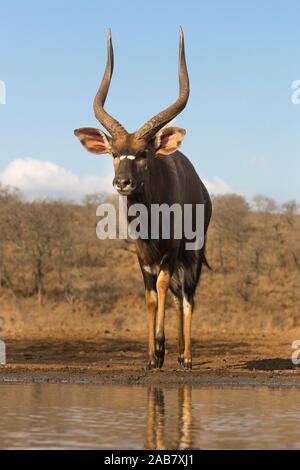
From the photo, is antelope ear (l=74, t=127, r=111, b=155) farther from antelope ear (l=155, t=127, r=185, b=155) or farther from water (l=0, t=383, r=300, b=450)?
water (l=0, t=383, r=300, b=450)

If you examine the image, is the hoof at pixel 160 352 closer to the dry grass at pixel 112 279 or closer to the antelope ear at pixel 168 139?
the antelope ear at pixel 168 139

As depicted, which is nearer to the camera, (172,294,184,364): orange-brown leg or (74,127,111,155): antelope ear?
(74,127,111,155): antelope ear

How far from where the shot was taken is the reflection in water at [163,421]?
5.50 m

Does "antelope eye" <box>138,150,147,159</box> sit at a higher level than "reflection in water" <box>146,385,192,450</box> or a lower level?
higher

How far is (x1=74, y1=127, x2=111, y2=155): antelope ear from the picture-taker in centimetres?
1162

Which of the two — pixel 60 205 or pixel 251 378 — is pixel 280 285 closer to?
pixel 60 205

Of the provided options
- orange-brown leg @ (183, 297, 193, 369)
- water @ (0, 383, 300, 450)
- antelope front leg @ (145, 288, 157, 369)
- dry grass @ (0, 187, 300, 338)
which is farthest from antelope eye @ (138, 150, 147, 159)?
dry grass @ (0, 187, 300, 338)

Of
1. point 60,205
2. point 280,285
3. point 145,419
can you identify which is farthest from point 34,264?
point 145,419

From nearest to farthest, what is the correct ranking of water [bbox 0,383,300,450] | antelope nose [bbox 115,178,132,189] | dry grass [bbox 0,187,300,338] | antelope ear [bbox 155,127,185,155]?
1. water [bbox 0,383,300,450]
2. antelope nose [bbox 115,178,132,189]
3. antelope ear [bbox 155,127,185,155]
4. dry grass [bbox 0,187,300,338]

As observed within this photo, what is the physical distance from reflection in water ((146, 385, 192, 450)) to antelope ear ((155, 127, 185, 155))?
348 cm

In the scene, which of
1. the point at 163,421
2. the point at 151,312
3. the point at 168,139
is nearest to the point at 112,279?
the point at 151,312

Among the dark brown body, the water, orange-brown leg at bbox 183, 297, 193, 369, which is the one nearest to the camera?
the water

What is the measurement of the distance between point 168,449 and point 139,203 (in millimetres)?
6390

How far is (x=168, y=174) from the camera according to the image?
39.7ft
